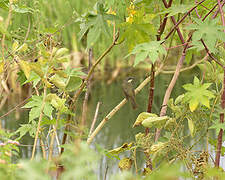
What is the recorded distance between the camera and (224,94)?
85 cm

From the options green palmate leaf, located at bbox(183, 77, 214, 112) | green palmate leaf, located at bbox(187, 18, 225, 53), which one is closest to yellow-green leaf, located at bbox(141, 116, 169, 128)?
green palmate leaf, located at bbox(183, 77, 214, 112)

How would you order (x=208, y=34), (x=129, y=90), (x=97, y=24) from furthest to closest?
1. (x=129, y=90)
2. (x=97, y=24)
3. (x=208, y=34)

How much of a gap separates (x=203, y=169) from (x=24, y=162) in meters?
0.62

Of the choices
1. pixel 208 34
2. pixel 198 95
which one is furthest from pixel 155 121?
pixel 208 34

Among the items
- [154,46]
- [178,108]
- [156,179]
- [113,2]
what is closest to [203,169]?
[178,108]

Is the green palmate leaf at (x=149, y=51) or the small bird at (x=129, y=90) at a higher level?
the green palmate leaf at (x=149, y=51)

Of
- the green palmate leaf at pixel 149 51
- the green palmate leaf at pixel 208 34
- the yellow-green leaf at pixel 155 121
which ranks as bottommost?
the yellow-green leaf at pixel 155 121

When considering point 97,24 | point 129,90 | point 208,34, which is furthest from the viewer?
point 129,90

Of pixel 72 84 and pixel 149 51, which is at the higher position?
pixel 149 51

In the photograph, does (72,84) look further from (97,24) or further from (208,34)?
(208,34)

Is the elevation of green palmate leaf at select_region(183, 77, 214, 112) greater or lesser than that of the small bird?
greater

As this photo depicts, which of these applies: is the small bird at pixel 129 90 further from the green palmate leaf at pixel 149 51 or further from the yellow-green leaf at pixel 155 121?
the green palmate leaf at pixel 149 51

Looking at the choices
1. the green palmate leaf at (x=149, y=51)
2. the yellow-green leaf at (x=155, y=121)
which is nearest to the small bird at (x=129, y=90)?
the yellow-green leaf at (x=155, y=121)

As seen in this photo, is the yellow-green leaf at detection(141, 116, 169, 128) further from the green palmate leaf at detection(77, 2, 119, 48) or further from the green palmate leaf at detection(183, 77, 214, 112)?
the green palmate leaf at detection(77, 2, 119, 48)
